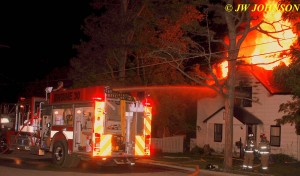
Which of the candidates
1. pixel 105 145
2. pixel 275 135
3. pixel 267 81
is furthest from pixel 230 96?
pixel 267 81

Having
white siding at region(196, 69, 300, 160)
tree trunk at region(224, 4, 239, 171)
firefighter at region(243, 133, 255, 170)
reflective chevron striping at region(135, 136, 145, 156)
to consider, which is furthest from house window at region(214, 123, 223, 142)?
reflective chevron striping at region(135, 136, 145, 156)

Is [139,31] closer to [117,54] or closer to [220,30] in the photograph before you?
[117,54]

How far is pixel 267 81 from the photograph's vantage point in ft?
97.3

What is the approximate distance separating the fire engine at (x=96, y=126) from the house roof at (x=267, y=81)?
1259 centimetres

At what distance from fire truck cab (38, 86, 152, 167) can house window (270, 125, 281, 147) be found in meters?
13.7

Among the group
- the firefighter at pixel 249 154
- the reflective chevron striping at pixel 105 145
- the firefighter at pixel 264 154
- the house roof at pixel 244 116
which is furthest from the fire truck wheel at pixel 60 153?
the house roof at pixel 244 116

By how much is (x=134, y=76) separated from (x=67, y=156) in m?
16.1

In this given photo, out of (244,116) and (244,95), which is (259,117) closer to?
(244,116)

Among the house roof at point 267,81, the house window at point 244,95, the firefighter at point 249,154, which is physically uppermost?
the house roof at point 267,81

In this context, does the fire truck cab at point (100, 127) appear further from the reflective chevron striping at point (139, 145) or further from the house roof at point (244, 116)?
the house roof at point (244, 116)

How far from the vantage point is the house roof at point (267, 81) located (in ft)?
91.7

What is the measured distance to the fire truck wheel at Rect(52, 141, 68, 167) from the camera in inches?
648

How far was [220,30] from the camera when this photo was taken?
37.2m

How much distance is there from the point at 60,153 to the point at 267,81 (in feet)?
55.1
